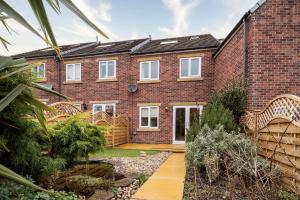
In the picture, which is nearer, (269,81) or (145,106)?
(269,81)

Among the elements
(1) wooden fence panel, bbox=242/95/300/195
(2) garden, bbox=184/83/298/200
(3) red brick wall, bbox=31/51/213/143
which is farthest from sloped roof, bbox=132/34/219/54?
(1) wooden fence panel, bbox=242/95/300/195

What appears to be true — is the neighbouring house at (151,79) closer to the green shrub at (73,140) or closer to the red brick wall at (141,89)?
the red brick wall at (141,89)

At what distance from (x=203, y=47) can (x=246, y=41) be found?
5.81 meters

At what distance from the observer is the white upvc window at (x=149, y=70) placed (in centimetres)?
1599

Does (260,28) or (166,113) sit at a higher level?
(260,28)

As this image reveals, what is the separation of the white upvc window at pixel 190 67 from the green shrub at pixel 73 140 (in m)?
9.74

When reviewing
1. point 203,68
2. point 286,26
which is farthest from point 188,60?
point 286,26

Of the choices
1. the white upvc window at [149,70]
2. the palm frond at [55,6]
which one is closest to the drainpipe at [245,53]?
the white upvc window at [149,70]

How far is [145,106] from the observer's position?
16.0m

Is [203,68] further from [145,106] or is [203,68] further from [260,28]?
[260,28]

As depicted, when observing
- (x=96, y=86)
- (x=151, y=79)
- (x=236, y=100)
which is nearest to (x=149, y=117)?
(x=151, y=79)

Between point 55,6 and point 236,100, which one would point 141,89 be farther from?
→ point 55,6

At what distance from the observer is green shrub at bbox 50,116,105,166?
6.19 m

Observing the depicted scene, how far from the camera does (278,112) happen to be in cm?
618
